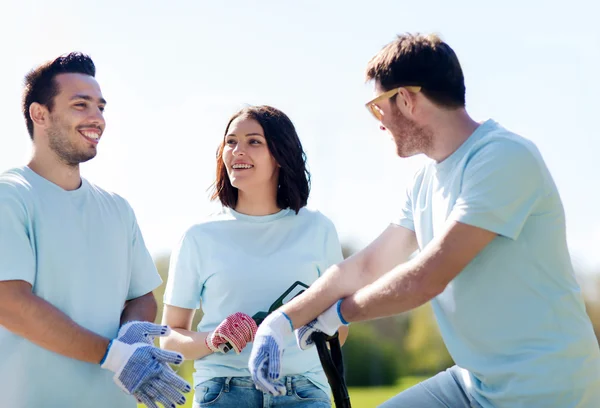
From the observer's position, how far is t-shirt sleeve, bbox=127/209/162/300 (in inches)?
166

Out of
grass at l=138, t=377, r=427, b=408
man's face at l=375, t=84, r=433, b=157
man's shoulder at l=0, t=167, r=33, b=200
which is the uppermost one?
man's face at l=375, t=84, r=433, b=157

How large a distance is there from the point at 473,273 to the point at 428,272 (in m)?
0.23

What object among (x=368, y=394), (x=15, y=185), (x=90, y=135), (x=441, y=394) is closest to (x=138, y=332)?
(x=15, y=185)

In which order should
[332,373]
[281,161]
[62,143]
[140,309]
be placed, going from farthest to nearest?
[281,161]
[140,309]
[62,143]
[332,373]

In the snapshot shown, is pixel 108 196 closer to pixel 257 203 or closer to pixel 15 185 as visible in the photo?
pixel 15 185

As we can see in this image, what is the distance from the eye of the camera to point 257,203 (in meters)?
4.39

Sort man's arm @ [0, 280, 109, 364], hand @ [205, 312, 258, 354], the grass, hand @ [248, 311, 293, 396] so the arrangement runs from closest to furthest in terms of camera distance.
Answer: hand @ [248, 311, 293, 396]
man's arm @ [0, 280, 109, 364]
hand @ [205, 312, 258, 354]
the grass

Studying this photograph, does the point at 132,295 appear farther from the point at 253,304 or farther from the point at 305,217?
the point at 305,217

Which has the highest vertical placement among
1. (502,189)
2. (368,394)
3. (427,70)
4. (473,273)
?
(427,70)

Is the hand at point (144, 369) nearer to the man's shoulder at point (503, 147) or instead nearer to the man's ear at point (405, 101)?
the man's ear at point (405, 101)

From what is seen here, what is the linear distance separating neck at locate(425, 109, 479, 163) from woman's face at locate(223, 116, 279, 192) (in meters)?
1.20

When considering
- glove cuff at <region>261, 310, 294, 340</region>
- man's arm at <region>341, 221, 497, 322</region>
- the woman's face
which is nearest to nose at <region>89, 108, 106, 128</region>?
the woman's face

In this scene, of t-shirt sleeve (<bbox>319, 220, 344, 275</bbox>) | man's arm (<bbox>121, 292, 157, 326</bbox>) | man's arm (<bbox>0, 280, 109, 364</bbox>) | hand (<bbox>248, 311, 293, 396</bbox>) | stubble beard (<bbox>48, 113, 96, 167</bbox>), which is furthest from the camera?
t-shirt sleeve (<bbox>319, 220, 344, 275</bbox>)

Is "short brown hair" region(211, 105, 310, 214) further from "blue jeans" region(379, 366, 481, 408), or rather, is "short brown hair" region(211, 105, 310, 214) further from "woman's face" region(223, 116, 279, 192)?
"blue jeans" region(379, 366, 481, 408)
